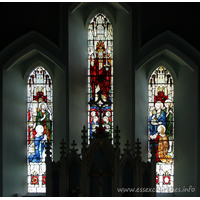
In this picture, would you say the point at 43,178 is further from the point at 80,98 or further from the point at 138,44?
the point at 138,44

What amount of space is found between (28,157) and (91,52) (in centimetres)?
341

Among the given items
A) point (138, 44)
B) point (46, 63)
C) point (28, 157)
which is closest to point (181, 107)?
point (138, 44)

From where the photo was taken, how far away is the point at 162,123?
866 centimetres

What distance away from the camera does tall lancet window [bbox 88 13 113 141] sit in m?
8.80

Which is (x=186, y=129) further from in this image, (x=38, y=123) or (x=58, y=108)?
(x=38, y=123)

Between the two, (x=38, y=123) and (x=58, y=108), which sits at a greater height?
(x=58, y=108)

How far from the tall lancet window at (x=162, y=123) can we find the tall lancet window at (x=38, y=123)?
282 centimetres

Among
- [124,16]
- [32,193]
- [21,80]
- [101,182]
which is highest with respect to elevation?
[124,16]

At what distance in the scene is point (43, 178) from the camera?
8.57 metres

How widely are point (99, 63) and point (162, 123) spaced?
7.98 ft

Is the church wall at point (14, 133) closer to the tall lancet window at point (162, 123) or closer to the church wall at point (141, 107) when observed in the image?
the church wall at point (141, 107)

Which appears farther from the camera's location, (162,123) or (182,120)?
(162,123)

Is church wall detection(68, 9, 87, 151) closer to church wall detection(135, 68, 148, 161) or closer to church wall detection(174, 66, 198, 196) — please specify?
church wall detection(135, 68, 148, 161)

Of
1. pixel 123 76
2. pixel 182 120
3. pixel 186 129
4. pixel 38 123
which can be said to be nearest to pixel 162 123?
pixel 182 120
